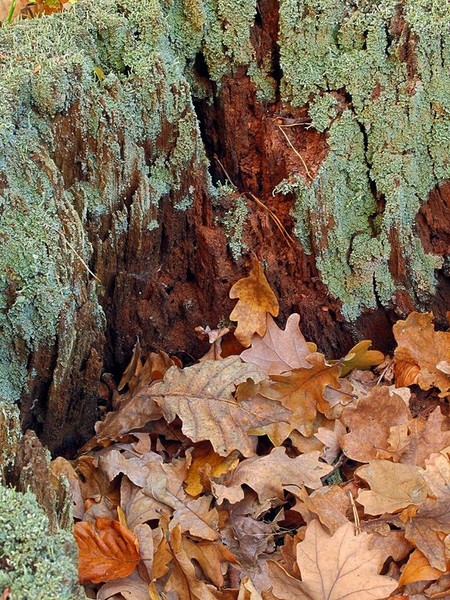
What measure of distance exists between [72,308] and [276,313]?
72 centimetres

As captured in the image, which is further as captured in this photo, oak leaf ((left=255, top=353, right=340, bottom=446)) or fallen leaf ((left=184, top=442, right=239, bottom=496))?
oak leaf ((left=255, top=353, right=340, bottom=446))

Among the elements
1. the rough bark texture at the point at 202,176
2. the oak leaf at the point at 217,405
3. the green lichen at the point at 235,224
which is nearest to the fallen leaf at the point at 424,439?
the oak leaf at the point at 217,405

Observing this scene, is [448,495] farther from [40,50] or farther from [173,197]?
[40,50]

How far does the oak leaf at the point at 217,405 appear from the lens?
2.22 meters

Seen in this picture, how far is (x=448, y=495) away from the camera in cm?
202

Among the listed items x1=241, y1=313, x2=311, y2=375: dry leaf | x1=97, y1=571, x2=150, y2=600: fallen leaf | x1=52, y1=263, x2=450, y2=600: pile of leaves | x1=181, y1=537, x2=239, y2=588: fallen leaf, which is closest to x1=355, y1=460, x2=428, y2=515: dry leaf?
x1=52, y1=263, x2=450, y2=600: pile of leaves

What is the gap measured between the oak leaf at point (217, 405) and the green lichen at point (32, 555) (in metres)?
0.82

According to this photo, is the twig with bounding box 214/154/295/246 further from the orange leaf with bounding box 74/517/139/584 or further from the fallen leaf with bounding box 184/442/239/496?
the orange leaf with bounding box 74/517/139/584

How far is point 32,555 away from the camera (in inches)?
53.5

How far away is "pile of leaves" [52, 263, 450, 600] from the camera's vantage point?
6.29ft

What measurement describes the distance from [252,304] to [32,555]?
1380 mm

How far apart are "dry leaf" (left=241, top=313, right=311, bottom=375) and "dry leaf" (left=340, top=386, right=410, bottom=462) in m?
0.27

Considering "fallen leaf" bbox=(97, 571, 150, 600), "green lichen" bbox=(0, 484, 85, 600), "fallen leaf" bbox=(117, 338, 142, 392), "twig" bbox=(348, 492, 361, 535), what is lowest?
"fallen leaf" bbox=(97, 571, 150, 600)

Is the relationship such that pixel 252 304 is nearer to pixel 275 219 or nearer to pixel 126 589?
pixel 275 219
